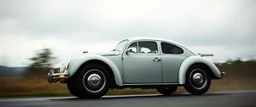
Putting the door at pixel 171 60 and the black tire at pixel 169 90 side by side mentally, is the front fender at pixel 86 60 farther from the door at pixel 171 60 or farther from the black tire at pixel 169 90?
the black tire at pixel 169 90

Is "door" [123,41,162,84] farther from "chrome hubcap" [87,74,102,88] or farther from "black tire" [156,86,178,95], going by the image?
"black tire" [156,86,178,95]

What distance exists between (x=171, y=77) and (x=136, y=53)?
1155 millimetres

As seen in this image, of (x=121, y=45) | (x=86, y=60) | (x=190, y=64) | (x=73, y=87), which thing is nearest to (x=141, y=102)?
(x=86, y=60)

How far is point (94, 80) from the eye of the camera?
30.9 ft

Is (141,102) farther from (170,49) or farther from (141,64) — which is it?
(170,49)

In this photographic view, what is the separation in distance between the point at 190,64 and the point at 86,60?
9.66 feet

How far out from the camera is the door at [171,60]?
10.4 m

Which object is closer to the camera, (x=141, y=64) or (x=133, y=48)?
(x=141, y=64)

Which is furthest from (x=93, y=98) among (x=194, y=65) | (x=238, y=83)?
(x=238, y=83)

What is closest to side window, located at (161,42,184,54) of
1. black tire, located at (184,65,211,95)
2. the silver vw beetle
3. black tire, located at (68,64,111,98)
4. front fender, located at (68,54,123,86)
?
the silver vw beetle

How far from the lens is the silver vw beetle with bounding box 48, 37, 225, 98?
9375mm

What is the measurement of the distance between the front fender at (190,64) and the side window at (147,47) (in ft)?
2.79

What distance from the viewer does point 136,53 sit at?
1018 cm

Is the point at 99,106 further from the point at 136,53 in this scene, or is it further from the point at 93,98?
the point at 136,53
